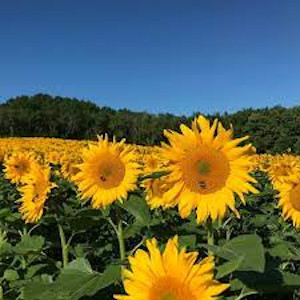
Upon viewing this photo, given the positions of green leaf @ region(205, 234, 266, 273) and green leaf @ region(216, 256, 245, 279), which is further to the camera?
green leaf @ region(205, 234, 266, 273)

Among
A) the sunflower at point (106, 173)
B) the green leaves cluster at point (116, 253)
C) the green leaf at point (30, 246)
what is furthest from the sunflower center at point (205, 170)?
the green leaf at point (30, 246)

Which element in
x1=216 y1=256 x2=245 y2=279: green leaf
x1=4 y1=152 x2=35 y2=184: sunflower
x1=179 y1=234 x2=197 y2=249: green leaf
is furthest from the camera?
x1=4 y1=152 x2=35 y2=184: sunflower

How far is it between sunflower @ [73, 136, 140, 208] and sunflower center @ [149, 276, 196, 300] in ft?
5.00

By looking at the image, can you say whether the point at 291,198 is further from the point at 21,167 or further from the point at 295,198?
the point at 21,167

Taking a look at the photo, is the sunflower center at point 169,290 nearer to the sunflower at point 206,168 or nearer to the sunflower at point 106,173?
the sunflower at point 206,168

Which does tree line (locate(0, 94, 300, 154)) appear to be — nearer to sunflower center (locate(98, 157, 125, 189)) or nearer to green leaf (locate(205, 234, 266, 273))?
sunflower center (locate(98, 157, 125, 189))

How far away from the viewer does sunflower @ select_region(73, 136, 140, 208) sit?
11.9ft

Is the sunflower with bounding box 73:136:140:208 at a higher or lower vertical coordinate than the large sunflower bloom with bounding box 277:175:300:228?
higher

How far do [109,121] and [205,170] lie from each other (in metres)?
43.3

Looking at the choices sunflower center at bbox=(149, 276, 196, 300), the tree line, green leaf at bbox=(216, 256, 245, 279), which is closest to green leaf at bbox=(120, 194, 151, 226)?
green leaf at bbox=(216, 256, 245, 279)

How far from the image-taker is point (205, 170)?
8.71 feet

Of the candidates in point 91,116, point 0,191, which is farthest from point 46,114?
point 0,191

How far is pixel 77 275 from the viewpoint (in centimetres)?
265

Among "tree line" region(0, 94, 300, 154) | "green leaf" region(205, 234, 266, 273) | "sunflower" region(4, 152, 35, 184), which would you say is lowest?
"green leaf" region(205, 234, 266, 273)
